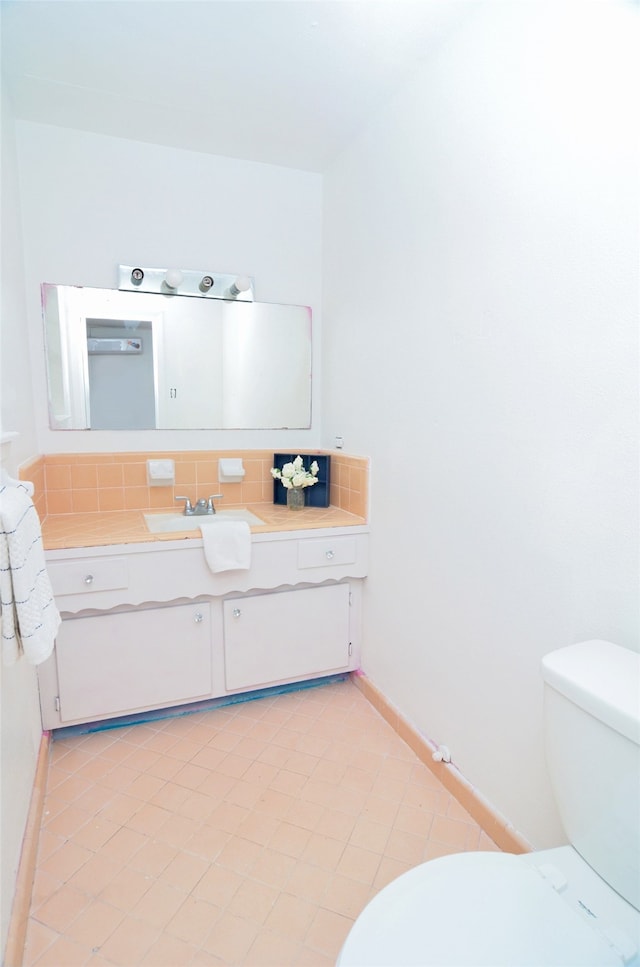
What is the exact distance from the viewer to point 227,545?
191 centimetres

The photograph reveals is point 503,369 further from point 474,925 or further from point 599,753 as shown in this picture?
point 474,925

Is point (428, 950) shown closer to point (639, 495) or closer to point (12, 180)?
point (639, 495)

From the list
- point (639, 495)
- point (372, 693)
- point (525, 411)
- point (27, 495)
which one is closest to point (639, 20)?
point (525, 411)

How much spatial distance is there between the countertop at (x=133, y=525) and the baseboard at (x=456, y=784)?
29.0 inches

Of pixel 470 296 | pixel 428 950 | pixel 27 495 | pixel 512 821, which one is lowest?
pixel 512 821

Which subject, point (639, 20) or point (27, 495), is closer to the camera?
point (639, 20)

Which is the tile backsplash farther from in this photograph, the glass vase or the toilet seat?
the toilet seat

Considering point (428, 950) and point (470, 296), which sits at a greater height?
point (470, 296)

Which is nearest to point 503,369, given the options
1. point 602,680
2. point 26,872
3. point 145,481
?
point 602,680

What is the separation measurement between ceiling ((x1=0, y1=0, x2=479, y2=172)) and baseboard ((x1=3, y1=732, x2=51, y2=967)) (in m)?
2.23

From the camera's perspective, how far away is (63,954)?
117cm

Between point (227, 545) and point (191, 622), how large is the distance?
1.12ft

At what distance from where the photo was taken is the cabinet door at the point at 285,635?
2.06 meters

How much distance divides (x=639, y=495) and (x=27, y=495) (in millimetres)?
1328
